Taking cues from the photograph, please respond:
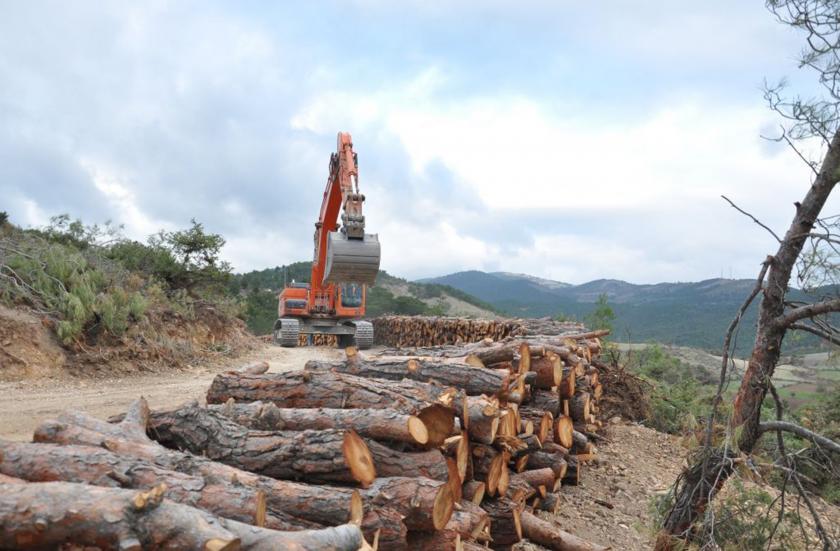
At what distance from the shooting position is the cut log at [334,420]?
3.96 metres

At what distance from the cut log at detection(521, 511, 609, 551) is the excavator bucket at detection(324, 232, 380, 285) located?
23.6ft

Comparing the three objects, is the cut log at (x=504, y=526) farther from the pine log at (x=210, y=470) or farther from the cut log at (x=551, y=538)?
the pine log at (x=210, y=470)

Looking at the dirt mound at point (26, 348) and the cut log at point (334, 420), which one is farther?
the dirt mound at point (26, 348)

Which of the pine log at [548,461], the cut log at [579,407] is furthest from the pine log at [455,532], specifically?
the cut log at [579,407]

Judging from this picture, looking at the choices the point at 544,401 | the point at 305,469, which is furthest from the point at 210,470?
the point at 544,401

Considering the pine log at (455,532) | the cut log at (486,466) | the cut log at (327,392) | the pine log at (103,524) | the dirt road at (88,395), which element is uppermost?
Result: the cut log at (327,392)

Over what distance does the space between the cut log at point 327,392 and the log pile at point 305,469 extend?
11 mm

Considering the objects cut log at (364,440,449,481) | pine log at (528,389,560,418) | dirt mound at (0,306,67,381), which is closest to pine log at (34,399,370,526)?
cut log at (364,440,449,481)

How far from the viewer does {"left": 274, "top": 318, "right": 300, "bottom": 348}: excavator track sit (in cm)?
1566

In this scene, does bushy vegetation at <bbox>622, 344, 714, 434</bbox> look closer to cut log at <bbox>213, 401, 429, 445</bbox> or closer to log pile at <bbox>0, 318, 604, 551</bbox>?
log pile at <bbox>0, 318, 604, 551</bbox>

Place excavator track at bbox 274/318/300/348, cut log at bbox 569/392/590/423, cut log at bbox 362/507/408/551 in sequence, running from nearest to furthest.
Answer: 1. cut log at bbox 362/507/408/551
2. cut log at bbox 569/392/590/423
3. excavator track at bbox 274/318/300/348

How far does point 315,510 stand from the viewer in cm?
318

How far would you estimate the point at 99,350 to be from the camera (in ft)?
31.9

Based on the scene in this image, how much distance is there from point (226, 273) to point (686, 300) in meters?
44.7
